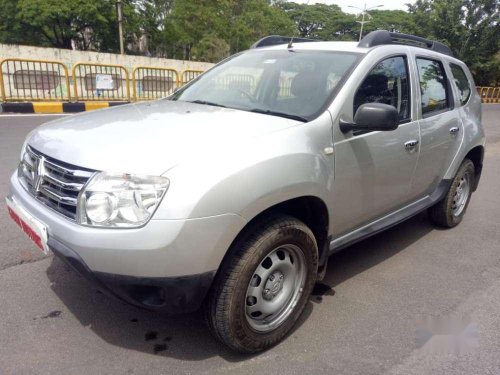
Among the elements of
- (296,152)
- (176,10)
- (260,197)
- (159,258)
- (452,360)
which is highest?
(176,10)

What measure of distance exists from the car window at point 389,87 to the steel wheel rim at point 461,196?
155 centimetres

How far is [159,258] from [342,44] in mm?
2301

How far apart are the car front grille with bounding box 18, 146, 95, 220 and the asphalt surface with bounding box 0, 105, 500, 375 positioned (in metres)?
0.79

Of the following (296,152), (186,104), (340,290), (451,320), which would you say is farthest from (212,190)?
(451,320)

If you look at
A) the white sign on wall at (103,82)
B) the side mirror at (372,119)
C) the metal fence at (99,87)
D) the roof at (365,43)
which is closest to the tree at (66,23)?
the metal fence at (99,87)

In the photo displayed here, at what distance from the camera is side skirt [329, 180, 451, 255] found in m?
2.95

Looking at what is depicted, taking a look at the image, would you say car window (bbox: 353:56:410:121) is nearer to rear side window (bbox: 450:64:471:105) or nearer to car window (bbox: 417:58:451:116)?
car window (bbox: 417:58:451:116)

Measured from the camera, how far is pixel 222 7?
1442 inches

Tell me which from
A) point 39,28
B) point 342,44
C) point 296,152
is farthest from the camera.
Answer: point 39,28

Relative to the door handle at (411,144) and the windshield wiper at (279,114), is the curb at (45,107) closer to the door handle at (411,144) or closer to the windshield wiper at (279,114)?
the windshield wiper at (279,114)

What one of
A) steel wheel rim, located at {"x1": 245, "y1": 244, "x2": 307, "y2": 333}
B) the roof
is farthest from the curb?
steel wheel rim, located at {"x1": 245, "y1": 244, "x2": 307, "y2": 333}

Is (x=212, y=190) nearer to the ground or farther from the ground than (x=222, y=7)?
nearer to the ground

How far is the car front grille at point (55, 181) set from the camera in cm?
210

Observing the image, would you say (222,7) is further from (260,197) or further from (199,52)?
(260,197)
